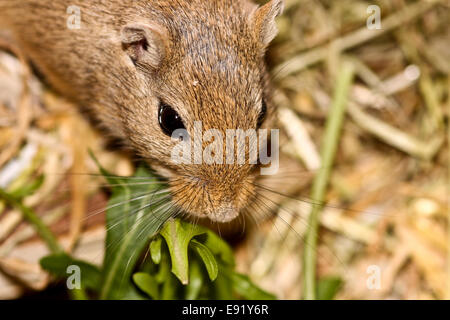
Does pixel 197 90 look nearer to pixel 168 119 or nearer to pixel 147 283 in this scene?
pixel 168 119

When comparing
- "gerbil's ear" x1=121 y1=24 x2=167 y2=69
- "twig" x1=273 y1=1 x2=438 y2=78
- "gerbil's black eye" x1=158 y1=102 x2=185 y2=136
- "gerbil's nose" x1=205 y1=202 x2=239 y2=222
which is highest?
"twig" x1=273 y1=1 x2=438 y2=78

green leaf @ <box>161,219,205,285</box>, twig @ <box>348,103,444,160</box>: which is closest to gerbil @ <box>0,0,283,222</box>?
green leaf @ <box>161,219,205,285</box>

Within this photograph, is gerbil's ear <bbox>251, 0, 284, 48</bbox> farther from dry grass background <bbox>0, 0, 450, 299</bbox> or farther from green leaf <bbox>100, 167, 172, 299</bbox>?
green leaf <bbox>100, 167, 172, 299</bbox>

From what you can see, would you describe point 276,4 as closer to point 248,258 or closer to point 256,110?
point 256,110

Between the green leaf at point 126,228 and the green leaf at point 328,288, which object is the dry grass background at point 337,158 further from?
the green leaf at point 126,228

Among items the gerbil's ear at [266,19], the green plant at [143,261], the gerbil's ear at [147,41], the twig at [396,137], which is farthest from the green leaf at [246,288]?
the twig at [396,137]

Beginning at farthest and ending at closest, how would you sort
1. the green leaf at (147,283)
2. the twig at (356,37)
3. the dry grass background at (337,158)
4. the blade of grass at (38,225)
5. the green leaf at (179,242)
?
the twig at (356,37)
the dry grass background at (337,158)
the blade of grass at (38,225)
the green leaf at (147,283)
the green leaf at (179,242)
